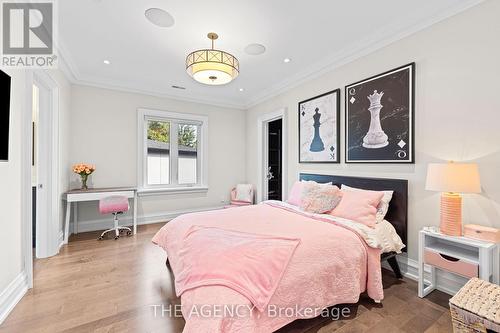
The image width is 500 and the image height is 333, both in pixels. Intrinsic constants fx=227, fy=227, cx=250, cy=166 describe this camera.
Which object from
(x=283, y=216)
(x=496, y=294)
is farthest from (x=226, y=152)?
(x=496, y=294)

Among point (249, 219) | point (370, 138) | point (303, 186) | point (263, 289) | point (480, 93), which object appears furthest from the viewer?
point (303, 186)

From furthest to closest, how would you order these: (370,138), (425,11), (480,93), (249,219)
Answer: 1. (370,138)
2. (249,219)
3. (425,11)
4. (480,93)

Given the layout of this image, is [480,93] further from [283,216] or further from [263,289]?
[263,289]

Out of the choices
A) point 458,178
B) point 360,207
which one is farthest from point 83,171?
point 458,178

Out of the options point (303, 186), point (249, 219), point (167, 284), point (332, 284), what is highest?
point (303, 186)

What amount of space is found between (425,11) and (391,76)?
2.01ft

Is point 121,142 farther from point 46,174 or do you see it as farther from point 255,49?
point 255,49

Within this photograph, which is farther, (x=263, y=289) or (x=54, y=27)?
(x=54, y=27)

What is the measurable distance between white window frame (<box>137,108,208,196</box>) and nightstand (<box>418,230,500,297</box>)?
13.1 ft

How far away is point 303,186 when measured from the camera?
3076 millimetres

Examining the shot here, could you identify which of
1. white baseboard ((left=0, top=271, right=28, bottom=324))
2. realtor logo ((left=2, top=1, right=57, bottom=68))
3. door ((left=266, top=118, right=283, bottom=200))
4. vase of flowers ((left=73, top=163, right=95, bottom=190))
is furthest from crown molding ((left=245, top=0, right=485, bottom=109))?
white baseboard ((left=0, top=271, right=28, bottom=324))

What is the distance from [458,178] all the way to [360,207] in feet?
2.73

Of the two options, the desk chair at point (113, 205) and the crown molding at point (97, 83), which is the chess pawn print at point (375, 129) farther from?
the desk chair at point (113, 205)

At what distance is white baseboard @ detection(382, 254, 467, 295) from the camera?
2089 mm
